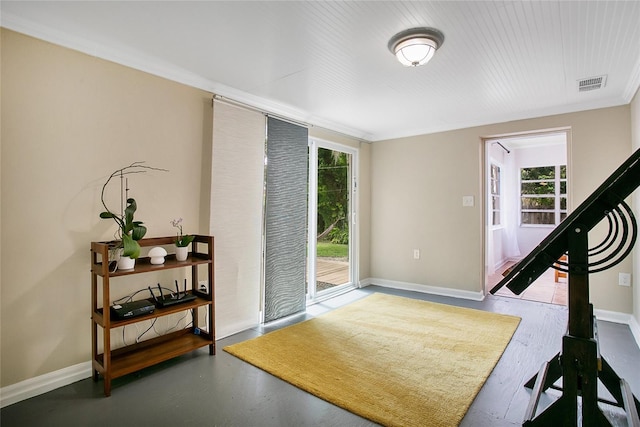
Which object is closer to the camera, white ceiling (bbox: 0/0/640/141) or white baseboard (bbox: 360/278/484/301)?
white ceiling (bbox: 0/0/640/141)

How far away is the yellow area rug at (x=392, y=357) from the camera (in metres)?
1.96

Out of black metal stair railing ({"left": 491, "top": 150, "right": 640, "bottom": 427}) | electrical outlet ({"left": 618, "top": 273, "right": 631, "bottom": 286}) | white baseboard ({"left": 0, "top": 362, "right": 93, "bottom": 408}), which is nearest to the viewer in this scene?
black metal stair railing ({"left": 491, "top": 150, "right": 640, "bottom": 427})

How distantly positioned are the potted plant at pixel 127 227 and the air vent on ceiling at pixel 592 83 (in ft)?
12.4

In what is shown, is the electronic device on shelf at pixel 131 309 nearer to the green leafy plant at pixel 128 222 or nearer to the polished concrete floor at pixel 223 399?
the green leafy plant at pixel 128 222

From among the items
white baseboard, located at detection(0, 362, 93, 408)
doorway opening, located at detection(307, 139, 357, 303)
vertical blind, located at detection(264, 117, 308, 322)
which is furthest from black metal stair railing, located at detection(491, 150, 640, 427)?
doorway opening, located at detection(307, 139, 357, 303)

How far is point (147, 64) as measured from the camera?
8.22ft

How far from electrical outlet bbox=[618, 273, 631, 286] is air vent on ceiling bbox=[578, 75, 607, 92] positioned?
187cm

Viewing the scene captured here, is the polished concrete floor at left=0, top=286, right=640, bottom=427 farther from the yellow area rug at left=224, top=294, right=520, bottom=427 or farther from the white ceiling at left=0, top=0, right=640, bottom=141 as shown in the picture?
the white ceiling at left=0, top=0, right=640, bottom=141

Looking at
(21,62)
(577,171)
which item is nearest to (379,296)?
(577,171)

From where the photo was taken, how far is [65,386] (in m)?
2.15

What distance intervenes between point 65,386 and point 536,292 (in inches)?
204

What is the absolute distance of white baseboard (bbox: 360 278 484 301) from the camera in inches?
168

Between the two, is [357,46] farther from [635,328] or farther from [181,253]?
[635,328]

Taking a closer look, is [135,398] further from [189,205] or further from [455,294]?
[455,294]
